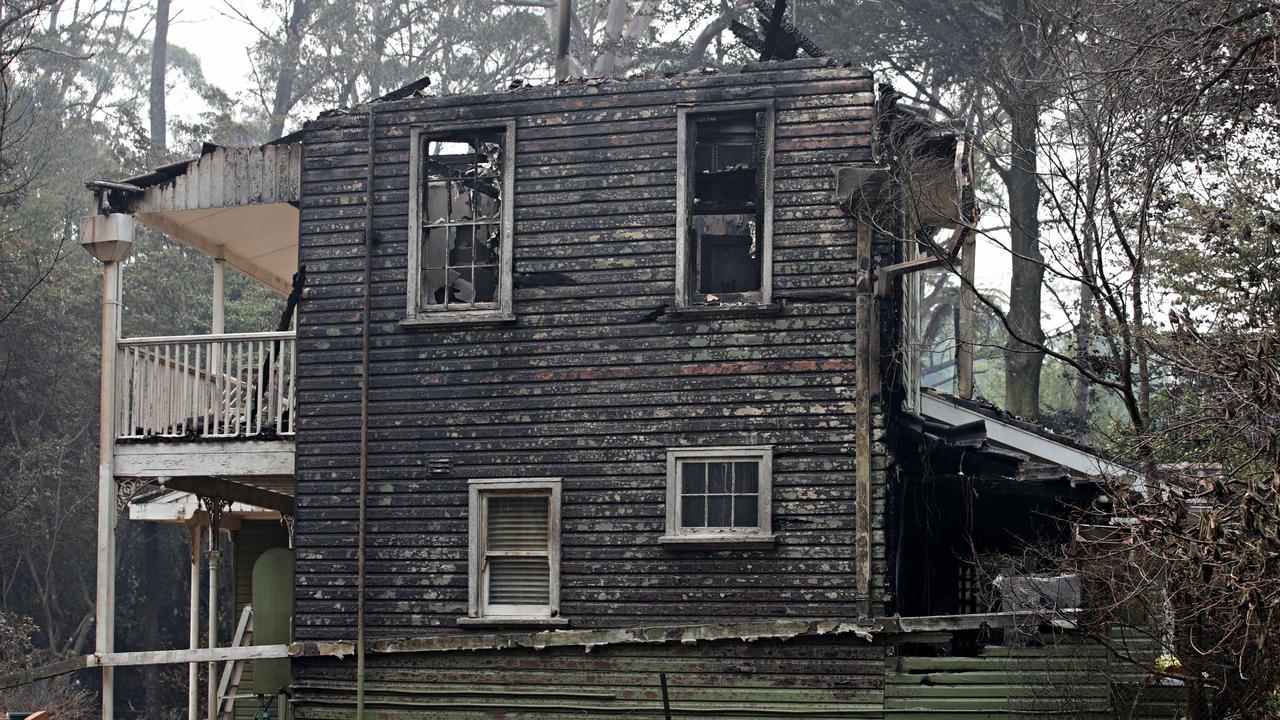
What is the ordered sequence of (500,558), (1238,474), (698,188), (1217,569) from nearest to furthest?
(1217,569)
(1238,474)
(500,558)
(698,188)

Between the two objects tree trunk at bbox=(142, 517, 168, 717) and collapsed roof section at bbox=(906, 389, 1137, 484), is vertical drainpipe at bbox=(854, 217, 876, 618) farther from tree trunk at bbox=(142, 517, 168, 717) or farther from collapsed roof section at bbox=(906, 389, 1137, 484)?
tree trunk at bbox=(142, 517, 168, 717)

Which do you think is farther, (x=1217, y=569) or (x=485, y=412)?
(x=485, y=412)

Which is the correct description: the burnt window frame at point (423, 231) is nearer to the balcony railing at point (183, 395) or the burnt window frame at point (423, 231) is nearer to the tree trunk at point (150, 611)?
the balcony railing at point (183, 395)

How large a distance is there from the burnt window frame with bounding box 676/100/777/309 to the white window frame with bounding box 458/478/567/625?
229 centimetres

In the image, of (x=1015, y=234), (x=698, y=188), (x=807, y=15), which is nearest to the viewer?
(x=698, y=188)

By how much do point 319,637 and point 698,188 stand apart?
5995 mm

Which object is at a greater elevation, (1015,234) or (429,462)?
(1015,234)

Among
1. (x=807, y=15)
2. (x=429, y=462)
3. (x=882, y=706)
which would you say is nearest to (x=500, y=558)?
(x=429, y=462)

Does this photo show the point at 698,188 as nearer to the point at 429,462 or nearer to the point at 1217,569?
the point at 429,462

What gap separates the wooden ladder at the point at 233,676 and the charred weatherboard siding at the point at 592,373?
5226mm

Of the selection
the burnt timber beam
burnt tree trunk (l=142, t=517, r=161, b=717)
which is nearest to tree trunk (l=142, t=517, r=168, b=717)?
burnt tree trunk (l=142, t=517, r=161, b=717)

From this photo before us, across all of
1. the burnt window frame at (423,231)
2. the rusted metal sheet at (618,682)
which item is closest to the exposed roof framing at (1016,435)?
the rusted metal sheet at (618,682)

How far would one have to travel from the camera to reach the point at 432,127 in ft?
51.3

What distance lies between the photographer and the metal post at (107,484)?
15.6 m
